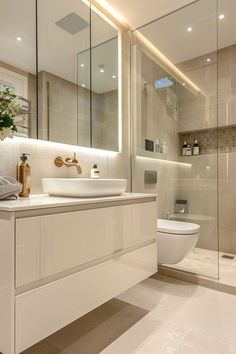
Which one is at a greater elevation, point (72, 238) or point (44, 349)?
point (72, 238)

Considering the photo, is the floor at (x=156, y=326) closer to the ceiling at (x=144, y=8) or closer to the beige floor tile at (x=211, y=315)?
the beige floor tile at (x=211, y=315)

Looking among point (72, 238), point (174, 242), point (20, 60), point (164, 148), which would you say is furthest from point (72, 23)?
point (174, 242)

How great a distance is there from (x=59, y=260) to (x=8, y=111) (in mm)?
838

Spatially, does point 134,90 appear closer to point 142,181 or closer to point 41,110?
point 142,181

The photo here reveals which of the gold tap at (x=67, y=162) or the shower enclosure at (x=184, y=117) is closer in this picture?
the gold tap at (x=67, y=162)

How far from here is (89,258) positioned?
1.21 metres

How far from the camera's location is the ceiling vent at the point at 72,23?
1.83 meters

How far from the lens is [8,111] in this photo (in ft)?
4.38

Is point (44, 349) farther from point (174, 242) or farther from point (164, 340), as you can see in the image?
point (174, 242)

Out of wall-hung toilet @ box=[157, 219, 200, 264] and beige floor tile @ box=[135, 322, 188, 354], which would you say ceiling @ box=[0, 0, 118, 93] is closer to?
wall-hung toilet @ box=[157, 219, 200, 264]

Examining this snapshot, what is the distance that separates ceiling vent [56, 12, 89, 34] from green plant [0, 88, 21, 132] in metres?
0.77

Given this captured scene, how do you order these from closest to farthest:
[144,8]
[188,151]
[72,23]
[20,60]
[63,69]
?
[20,60]
[63,69]
[72,23]
[144,8]
[188,151]

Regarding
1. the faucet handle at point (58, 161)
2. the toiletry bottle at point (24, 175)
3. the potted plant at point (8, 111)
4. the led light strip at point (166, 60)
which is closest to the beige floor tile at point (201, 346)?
the toiletry bottle at point (24, 175)

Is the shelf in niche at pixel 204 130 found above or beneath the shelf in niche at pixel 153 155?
above
